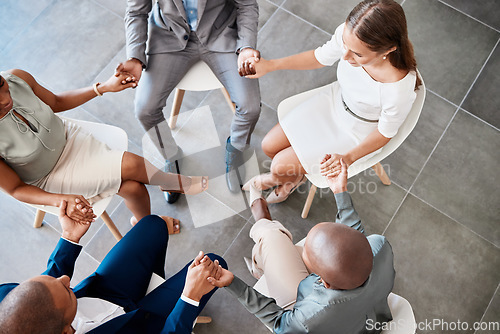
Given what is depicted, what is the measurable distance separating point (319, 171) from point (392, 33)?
0.69m

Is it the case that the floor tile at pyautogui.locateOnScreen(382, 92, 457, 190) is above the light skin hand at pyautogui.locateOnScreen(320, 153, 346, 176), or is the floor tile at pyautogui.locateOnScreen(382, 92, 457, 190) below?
below

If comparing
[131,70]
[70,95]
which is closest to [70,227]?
[70,95]

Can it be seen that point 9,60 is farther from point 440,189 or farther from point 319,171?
point 440,189

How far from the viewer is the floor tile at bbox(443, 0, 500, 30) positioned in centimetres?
294

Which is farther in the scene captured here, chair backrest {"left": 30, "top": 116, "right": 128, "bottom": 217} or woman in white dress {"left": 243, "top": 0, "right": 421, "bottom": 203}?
chair backrest {"left": 30, "top": 116, "right": 128, "bottom": 217}

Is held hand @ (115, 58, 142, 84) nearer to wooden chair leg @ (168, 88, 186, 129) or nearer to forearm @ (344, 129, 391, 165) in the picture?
wooden chair leg @ (168, 88, 186, 129)

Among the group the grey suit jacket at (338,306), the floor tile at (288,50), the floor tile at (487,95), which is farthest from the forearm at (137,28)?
the floor tile at (487,95)

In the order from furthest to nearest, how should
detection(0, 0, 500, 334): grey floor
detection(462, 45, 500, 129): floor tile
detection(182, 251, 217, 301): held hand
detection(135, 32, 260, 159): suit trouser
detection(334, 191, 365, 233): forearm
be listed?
1. detection(462, 45, 500, 129): floor tile
2. detection(0, 0, 500, 334): grey floor
3. detection(135, 32, 260, 159): suit trouser
4. detection(334, 191, 365, 233): forearm
5. detection(182, 251, 217, 301): held hand

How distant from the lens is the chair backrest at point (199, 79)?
225cm

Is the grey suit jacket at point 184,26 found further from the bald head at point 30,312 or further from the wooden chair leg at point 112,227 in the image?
the bald head at point 30,312

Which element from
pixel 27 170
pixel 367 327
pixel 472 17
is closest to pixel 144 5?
pixel 27 170

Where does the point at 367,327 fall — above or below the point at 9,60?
below

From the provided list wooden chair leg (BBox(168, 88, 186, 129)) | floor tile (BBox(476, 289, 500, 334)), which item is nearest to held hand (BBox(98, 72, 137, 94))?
wooden chair leg (BBox(168, 88, 186, 129))

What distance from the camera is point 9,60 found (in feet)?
9.61
